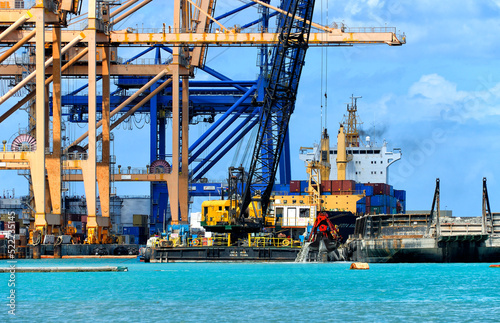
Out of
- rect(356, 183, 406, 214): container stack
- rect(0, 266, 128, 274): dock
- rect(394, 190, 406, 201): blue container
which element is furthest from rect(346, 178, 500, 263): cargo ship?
rect(394, 190, 406, 201): blue container

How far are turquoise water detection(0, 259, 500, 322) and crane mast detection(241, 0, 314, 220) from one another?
15.5 metres

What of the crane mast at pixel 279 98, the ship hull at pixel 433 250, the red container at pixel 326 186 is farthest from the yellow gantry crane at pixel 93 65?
the ship hull at pixel 433 250

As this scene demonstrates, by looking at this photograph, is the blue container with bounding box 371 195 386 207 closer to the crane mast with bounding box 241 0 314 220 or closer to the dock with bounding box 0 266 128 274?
the crane mast with bounding box 241 0 314 220

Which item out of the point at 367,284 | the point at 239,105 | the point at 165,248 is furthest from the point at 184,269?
the point at 239,105

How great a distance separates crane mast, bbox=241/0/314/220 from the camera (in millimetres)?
61219

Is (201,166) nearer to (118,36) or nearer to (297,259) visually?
(118,36)

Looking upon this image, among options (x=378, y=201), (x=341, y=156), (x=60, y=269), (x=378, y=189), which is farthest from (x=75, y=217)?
(x=60, y=269)

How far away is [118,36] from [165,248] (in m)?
19.6

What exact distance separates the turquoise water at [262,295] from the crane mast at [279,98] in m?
15.5

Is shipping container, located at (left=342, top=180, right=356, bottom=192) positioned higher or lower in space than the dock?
higher

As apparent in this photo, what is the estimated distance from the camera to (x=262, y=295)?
3350 cm

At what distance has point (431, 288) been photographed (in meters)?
36.1

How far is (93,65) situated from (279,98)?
15.0 m

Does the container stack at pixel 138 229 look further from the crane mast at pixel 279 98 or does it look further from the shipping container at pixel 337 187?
the crane mast at pixel 279 98
